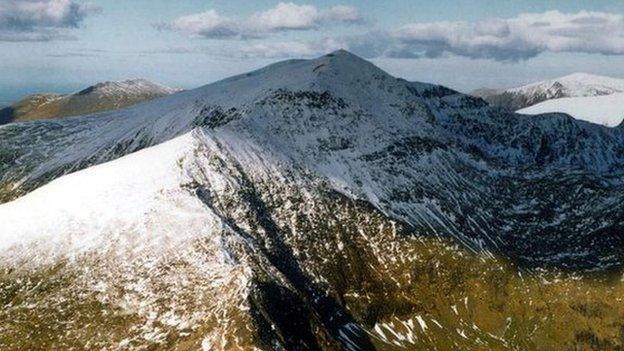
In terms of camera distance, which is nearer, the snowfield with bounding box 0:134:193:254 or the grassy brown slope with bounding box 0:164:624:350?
the grassy brown slope with bounding box 0:164:624:350

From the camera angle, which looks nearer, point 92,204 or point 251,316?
point 251,316

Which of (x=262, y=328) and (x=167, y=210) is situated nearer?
(x=262, y=328)

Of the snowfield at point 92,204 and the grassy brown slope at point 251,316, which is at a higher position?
the snowfield at point 92,204

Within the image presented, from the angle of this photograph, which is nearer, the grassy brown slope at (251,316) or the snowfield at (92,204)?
the grassy brown slope at (251,316)

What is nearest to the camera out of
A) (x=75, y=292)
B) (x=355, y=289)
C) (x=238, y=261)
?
(x=75, y=292)

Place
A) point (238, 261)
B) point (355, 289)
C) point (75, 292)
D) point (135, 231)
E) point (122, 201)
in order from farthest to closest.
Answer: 1. point (355, 289)
2. point (122, 201)
3. point (135, 231)
4. point (238, 261)
5. point (75, 292)

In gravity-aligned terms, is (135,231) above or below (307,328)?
above

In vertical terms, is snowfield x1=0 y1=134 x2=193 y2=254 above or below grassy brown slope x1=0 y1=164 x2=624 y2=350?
above

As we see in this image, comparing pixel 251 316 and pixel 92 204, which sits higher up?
pixel 92 204

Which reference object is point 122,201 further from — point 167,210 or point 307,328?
point 307,328

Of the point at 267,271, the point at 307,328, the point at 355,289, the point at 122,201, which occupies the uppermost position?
the point at 122,201

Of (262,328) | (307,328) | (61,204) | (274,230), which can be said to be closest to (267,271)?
(307,328)
